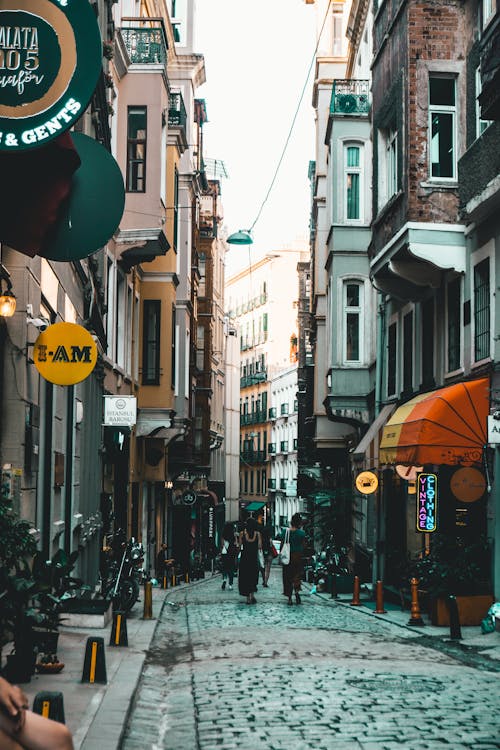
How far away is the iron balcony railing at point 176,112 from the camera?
1341 inches

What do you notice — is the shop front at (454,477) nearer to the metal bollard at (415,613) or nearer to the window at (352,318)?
the metal bollard at (415,613)

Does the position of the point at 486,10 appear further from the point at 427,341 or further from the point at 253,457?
the point at 253,457

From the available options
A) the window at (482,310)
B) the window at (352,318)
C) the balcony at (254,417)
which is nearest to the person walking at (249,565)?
the window at (482,310)

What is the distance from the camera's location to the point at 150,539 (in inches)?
1389

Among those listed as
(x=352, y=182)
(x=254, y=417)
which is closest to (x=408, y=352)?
(x=352, y=182)

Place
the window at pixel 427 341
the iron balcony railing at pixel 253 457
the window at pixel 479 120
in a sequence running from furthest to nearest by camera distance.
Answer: the iron balcony railing at pixel 253 457 → the window at pixel 427 341 → the window at pixel 479 120

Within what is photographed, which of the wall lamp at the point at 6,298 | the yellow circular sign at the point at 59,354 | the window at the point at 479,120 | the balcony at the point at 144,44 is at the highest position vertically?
the balcony at the point at 144,44

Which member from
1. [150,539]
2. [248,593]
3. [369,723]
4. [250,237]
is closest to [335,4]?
[250,237]

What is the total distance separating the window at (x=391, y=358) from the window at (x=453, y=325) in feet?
18.0

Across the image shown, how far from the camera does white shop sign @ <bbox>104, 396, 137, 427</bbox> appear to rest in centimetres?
2336

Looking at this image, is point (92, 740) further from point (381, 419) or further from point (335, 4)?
point (335, 4)

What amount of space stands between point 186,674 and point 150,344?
20.9m

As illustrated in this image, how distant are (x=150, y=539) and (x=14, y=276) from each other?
2412 cm

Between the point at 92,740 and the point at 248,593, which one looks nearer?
the point at 92,740
